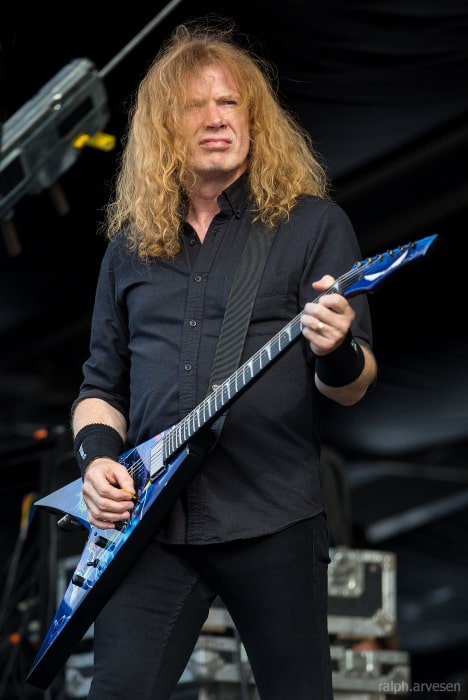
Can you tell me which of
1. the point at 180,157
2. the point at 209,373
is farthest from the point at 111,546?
Result: the point at 180,157

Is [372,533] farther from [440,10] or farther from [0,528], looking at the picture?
[440,10]

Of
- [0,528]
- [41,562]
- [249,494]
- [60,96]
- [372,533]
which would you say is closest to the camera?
[249,494]

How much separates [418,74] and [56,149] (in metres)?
1.59

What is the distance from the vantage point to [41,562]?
462cm

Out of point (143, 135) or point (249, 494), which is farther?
point (143, 135)

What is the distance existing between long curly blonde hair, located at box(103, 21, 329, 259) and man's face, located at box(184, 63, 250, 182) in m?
0.03

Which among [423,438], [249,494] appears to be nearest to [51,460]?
[249,494]

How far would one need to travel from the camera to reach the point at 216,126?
2.67 m

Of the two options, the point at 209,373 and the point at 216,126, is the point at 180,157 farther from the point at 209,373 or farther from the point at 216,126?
the point at 209,373

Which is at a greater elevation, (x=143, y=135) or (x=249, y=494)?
(x=143, y=135)

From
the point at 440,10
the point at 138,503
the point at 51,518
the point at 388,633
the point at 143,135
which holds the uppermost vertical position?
the point at 440,10

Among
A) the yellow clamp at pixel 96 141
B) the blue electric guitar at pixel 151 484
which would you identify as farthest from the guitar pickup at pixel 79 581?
the yellow clamp at pixel 96 141

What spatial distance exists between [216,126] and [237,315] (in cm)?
51

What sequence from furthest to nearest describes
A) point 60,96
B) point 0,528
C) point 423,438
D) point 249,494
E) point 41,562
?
point 423,438 < point 0,528 < point 41,562 < point 60,96 < point 249,494
